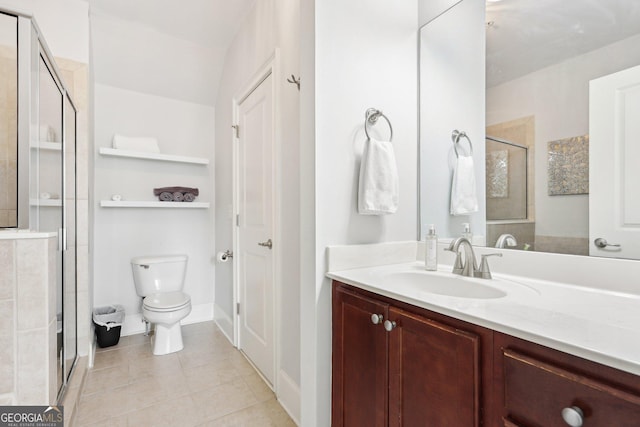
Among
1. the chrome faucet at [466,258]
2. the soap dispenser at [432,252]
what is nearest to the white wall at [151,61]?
the soap dispenser at [432,252]

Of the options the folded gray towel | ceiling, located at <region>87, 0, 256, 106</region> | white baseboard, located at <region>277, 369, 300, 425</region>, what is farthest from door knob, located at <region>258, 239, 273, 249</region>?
ceiling, located at <region>87, 0, 256, 106</region>

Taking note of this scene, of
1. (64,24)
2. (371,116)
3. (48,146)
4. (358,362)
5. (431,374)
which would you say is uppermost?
(64,24)

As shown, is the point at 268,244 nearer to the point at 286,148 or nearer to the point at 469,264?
the point at 286,148

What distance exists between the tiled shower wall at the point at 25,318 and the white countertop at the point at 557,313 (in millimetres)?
1089

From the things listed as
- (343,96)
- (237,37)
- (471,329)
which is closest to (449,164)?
(343,96)

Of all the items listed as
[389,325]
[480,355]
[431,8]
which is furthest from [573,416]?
[431,8]

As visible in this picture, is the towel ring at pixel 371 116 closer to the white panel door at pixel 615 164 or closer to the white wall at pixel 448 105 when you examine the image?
the white wall at pixel 448 105

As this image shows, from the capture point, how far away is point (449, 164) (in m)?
1.59

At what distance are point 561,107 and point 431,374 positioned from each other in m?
1.11

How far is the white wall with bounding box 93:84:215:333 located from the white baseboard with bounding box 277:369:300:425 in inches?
64.1

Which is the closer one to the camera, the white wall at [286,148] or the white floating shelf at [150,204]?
the white wall at [286,148]

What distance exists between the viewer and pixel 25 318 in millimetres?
1028

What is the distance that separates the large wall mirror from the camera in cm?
101

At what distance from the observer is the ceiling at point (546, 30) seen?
3.43 feet
